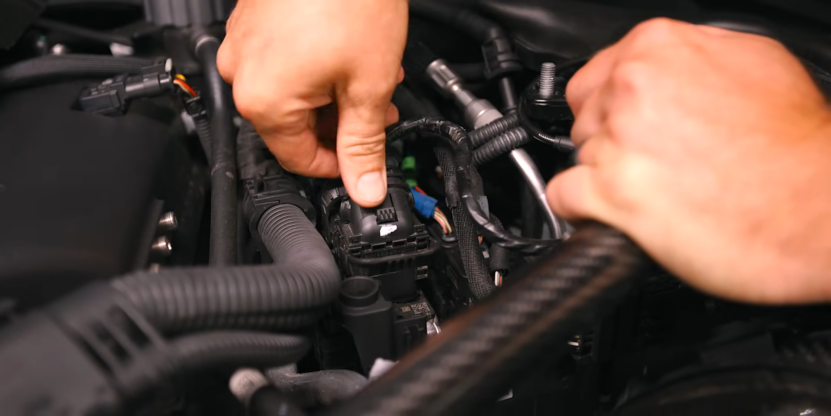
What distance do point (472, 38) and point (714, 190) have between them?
777 millimetres

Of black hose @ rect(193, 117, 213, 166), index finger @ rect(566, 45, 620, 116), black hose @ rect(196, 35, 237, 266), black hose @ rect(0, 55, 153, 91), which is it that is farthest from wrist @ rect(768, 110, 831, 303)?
black hose @ rect(0, 55, 153, 91)

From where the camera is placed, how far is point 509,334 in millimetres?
472

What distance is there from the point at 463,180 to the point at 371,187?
0.12 m

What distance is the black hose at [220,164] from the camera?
776 mm

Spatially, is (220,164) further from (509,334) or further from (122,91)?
(509,334)

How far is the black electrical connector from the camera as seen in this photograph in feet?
3.04

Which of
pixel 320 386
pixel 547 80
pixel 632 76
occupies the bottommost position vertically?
pixel 320 386

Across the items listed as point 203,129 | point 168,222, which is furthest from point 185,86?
point 168,222

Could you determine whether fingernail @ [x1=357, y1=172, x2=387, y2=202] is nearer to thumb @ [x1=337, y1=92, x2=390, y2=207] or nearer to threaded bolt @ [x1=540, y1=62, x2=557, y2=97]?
thumb @ [x1=337, y1=92, x2=390, y2=207]

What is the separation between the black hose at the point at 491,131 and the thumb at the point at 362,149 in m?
0.18

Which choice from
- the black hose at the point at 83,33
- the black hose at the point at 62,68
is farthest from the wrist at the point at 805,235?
the black hose at the point at 83,33

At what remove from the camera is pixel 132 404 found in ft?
1.38

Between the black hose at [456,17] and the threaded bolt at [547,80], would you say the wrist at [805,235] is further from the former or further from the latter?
the black hose at [456,17]

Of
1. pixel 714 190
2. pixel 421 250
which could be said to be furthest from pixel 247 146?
pixel 714 190
